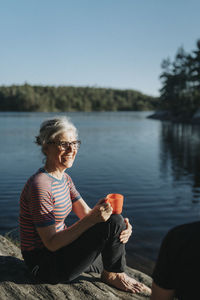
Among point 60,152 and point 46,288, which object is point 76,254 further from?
point 60,152

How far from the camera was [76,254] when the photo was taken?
2164 millimetres

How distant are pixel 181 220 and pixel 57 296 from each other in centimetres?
441

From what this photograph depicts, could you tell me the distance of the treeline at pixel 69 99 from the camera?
101125 mm

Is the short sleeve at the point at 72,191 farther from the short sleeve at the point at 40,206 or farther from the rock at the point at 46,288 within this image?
the rock at the point at 46,288

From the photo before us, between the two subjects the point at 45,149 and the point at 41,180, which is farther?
the point at 45,149

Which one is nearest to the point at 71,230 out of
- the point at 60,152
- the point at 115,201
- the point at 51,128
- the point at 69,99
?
the point at 115,201

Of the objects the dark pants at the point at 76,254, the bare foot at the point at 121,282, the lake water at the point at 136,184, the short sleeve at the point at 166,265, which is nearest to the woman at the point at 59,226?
the dark pants at the point at 76,254

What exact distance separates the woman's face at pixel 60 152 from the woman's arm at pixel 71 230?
49 cm

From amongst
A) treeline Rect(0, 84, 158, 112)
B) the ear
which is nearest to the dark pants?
the ear

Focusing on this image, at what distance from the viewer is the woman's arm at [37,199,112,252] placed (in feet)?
6.59

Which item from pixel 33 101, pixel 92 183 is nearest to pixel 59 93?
pixel 33 101

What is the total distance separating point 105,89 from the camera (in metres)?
148

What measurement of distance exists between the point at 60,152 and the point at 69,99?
118m

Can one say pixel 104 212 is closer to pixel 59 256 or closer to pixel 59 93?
pixel 59 256
